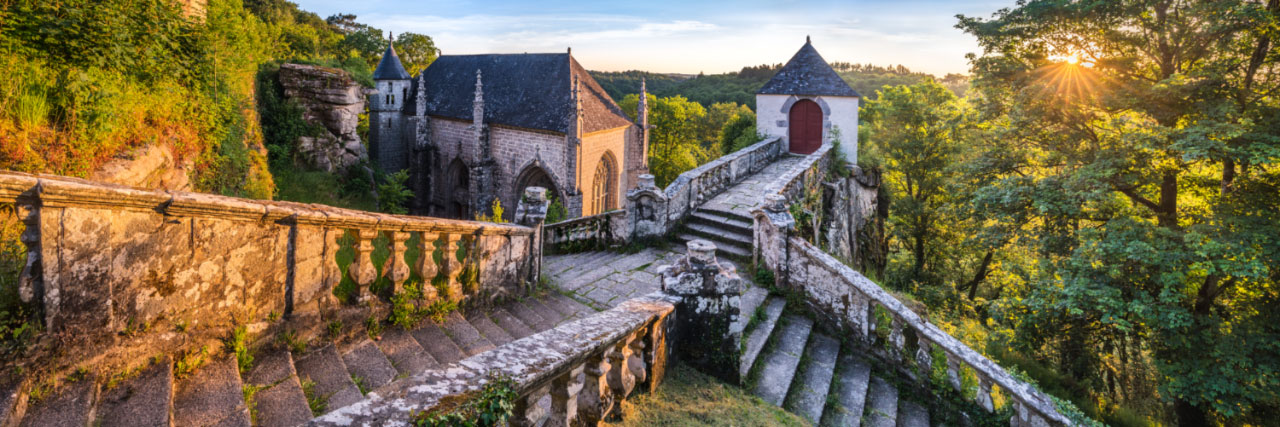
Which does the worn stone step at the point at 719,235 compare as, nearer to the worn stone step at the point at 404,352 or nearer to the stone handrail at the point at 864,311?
the stone handrail at the point at 864,311

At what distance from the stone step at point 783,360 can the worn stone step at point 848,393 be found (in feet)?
1.49

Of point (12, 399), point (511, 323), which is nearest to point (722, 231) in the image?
point (511, 323)

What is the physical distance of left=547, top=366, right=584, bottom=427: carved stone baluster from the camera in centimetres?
276

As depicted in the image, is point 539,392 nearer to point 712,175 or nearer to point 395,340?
point 395,340

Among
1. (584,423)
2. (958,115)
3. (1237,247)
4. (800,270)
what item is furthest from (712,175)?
(958,115)

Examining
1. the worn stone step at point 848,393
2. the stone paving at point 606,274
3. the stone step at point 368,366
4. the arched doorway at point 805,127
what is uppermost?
the arched doorway at point 805,127

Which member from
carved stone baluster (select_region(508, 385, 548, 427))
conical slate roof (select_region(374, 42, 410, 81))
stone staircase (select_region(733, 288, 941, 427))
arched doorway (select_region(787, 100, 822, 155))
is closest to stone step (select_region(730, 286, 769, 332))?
stone staircase (select_region(733, 288, 941, 427))

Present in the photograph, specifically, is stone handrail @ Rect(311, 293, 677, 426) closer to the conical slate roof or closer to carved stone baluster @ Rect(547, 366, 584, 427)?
carved stone baluster @ Rect(547, 366, 584, 427)

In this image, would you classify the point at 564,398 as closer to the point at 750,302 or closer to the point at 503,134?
the point at 750,302

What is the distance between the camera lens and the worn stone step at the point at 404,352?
12.0 ft

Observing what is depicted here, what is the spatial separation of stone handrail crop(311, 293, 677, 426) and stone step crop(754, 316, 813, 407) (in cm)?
176

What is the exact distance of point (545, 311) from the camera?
5.88 m

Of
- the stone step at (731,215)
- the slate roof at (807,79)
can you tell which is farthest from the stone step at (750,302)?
the slate roof at (807,79)

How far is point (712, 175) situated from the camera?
1179 cm
